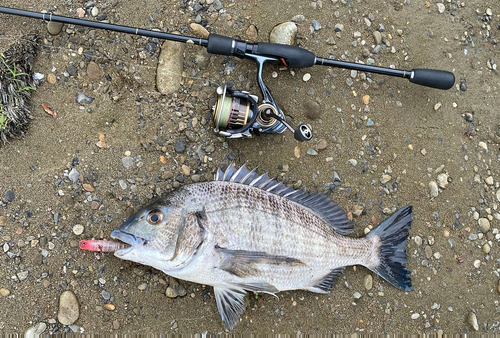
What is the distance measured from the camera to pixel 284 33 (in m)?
3.20

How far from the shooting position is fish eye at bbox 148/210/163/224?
2580 mm

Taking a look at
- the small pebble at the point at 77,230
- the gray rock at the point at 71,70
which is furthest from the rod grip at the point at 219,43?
the small pebble at the point at 77,230

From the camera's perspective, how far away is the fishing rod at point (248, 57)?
2773 millimetres

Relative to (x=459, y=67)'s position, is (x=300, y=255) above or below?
below

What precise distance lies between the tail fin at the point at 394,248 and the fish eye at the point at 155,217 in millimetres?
1836

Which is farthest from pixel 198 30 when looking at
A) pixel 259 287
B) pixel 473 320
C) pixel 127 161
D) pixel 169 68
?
pixel 473 320

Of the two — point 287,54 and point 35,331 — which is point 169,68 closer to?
point 287,54

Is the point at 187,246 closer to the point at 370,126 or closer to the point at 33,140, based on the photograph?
the point at 33,140

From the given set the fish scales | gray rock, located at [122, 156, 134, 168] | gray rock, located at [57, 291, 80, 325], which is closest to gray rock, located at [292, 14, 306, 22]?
the fish scales

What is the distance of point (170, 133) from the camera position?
10.2 feet

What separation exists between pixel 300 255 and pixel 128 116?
194 centimetres

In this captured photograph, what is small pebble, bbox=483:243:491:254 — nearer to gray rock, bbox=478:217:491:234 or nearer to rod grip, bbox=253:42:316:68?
gray rock, bbox=478:217:491:234

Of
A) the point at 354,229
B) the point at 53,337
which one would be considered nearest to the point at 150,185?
the point at 53,337

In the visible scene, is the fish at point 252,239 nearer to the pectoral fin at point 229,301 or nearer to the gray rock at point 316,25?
the pectoral fin at point 229,301
